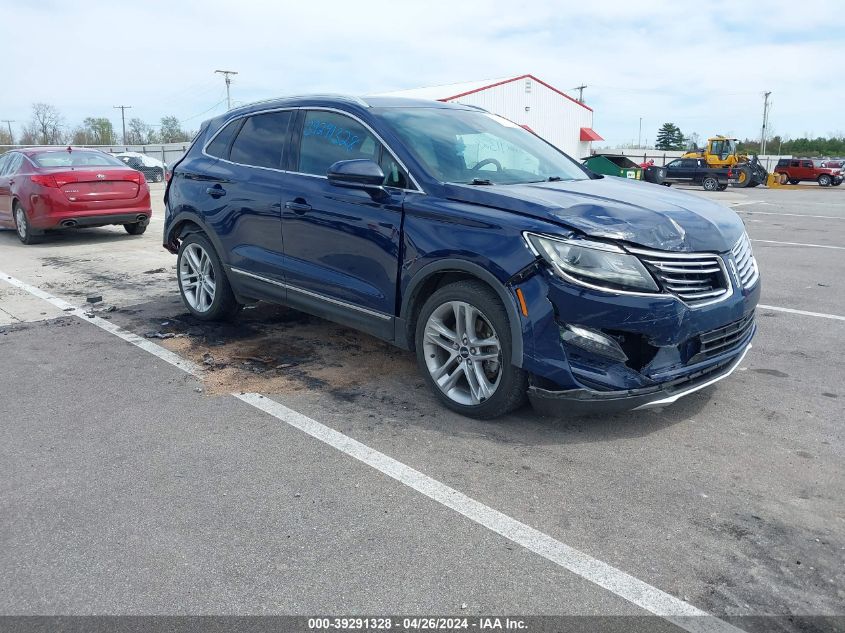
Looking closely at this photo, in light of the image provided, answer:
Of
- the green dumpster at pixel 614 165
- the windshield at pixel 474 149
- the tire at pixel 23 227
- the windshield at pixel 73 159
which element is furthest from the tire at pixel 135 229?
the green dumpster at pixel 614 165

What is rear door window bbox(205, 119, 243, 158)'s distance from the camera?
5.99 meters

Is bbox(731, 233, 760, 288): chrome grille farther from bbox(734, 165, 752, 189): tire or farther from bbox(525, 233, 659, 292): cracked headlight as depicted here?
bbox(734, 165, 752, 189): tire

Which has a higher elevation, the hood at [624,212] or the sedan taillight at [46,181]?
the sedan taillight at [46,181]

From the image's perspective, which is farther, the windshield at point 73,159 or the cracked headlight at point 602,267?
the windshield at point 73,159

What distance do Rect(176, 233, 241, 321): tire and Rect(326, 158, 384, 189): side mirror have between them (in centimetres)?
203

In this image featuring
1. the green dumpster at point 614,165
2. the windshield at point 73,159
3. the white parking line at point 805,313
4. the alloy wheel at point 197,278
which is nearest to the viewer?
the alloy wheel at point 197,278

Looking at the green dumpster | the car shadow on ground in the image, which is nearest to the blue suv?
the car shadow on ground

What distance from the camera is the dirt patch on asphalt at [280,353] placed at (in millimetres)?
4961

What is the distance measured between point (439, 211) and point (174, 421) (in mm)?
1999

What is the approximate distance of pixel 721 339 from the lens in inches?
158

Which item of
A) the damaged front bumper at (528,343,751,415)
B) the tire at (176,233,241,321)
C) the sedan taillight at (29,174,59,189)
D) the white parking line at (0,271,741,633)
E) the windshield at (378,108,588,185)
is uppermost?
the windshield at (378,108,588,185)

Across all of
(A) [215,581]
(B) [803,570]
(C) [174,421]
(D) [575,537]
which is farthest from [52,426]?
(B) [803,570]

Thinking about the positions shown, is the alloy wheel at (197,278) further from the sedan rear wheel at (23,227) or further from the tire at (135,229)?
the tire at (135,229)

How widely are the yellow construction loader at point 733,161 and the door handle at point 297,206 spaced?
35.6 m
